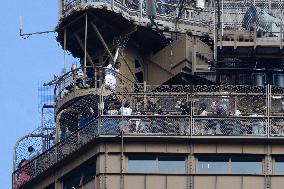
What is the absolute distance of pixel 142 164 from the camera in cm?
10606


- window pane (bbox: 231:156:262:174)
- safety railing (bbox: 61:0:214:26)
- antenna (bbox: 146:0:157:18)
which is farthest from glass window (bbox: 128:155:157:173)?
antenna (bbox: 146:0:157:18)

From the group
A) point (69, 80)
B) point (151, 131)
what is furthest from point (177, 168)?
point (69, 80)

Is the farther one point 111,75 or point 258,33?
point 258,33

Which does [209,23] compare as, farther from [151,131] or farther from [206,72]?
[151,131]

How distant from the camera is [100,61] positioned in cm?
11406

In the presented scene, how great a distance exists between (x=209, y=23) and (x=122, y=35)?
4405 mm

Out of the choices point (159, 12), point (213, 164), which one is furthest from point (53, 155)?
point (159, 12)

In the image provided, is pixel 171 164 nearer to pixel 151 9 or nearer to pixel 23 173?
pixel 23 173

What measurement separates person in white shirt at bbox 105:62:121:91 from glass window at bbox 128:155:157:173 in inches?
182

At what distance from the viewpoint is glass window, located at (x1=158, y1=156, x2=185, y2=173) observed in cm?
10588

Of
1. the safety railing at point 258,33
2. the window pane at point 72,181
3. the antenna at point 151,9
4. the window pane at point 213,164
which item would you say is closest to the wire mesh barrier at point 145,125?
the window pane at point 213,164

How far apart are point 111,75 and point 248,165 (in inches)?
337

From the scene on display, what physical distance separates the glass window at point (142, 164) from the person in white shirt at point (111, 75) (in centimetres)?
461

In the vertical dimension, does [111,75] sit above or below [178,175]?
above
